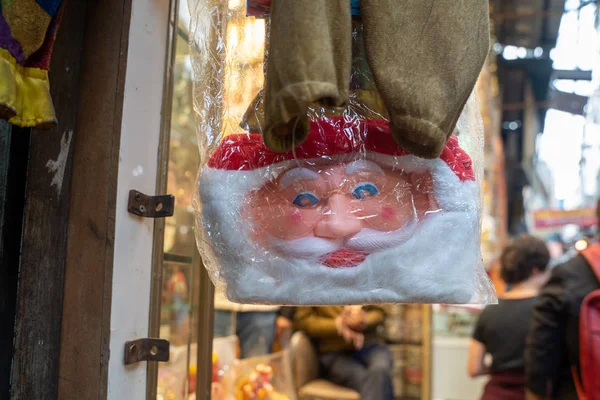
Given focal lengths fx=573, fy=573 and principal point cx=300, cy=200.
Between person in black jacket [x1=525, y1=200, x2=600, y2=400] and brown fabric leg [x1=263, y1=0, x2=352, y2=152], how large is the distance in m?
1.40

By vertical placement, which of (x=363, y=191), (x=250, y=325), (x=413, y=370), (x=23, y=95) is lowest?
(x=413, y=370)

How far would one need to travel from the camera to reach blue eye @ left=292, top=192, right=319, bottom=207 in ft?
2.84

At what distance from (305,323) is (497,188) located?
15.7 feet

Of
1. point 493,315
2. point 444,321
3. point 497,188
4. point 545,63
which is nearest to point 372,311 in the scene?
point 493,315

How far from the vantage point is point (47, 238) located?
1.00 metres

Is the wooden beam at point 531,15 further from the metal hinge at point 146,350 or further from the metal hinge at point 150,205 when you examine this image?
the metal hinge at point 146,350

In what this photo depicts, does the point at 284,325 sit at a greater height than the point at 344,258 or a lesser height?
lesser

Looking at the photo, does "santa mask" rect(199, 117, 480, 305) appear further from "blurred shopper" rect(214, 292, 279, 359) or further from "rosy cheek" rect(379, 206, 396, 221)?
"blurred shopper" rect(214, 292, 279, 359)

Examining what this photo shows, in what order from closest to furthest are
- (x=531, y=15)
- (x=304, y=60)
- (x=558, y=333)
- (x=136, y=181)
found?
→ (x=304, y=60) → (x=136, y=181) → (x=558, y=333) → (x=531, y=15)

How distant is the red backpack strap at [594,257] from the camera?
69.1 inches

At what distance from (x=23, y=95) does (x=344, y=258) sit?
1.65 ft

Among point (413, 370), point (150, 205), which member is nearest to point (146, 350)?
point (150, 205)

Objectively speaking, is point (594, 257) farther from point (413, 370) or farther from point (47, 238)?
point (413, 370)

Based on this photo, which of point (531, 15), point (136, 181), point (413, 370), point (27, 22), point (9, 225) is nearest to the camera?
point (27, 22)
